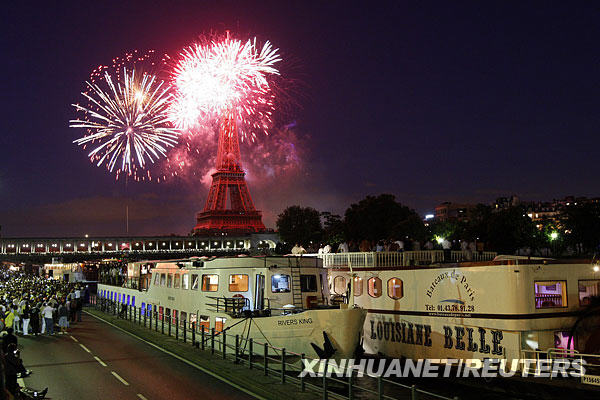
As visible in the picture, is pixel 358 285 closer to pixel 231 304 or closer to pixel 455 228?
pixel 231 304

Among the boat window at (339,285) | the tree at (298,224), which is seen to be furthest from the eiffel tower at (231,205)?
the boat window at (339,285)

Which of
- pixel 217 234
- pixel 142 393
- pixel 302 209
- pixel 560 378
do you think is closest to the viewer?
pixel 142 393

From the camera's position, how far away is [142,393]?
16641 mm

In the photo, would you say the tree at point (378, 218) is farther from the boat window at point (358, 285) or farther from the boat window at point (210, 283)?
the boat window at point (210, 283)

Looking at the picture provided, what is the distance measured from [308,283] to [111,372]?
29.4ft

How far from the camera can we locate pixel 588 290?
2238 centimetres

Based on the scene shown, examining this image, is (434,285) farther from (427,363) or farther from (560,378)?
(560,378)

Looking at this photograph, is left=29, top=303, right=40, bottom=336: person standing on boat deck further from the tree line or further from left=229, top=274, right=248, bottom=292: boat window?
the tree line

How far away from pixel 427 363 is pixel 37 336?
2090cm

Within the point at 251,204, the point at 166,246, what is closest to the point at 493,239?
the point at 251,204

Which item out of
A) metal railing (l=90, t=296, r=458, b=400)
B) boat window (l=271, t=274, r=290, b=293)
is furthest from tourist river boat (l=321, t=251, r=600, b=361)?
boat window (l=271, t=274, r=290, b=293)

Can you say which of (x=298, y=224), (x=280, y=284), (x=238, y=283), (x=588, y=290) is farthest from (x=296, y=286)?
(x=298, y=224)

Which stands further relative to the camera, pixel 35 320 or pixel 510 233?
pixel 510 233

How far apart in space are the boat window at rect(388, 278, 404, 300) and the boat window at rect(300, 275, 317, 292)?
13.6 feet
